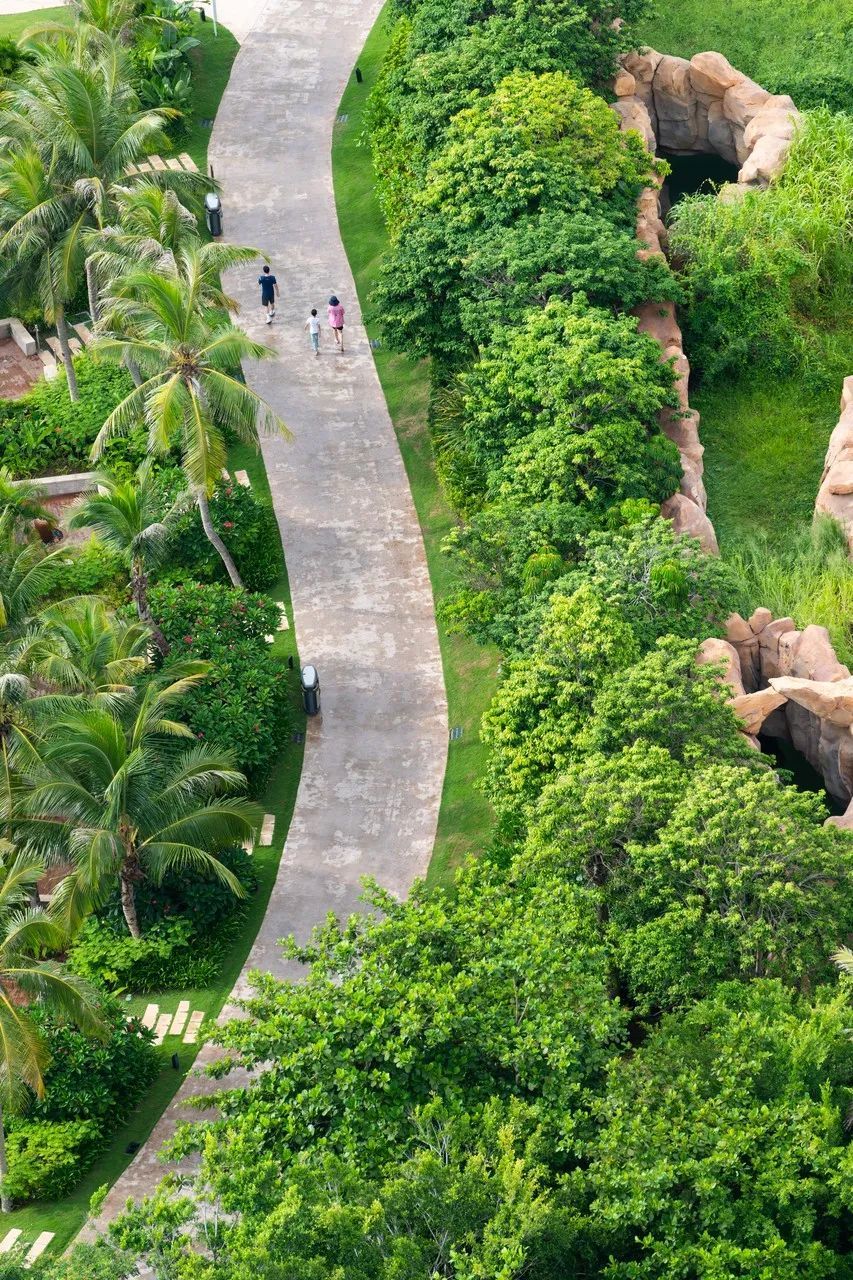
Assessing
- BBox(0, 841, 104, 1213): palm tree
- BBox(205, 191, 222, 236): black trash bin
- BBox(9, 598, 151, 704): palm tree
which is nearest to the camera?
BBox(0, 841, 104, 1213): palm tree

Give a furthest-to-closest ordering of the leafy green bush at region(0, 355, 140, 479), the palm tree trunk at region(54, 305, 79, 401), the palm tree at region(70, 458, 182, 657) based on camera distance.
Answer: the palm tree trunk at region(54, 305, 79, 401), the leafy green bush at region(0, 355, 140, 479), the palm tree at region(70, 458, 182, 657)

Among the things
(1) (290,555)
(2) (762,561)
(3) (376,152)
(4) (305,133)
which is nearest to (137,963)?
(1) (290,555)

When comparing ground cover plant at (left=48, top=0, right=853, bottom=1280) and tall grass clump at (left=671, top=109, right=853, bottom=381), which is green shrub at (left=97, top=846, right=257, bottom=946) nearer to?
ground cover plant at (left=48, top=0, right=853, bottom=1280)

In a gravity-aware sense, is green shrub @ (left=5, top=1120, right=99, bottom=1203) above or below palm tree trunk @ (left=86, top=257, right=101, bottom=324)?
below

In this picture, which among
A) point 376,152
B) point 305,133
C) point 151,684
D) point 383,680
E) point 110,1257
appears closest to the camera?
point 110,1257

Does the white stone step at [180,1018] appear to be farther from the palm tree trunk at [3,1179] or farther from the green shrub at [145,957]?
the palm tree trunk at [3,1179]

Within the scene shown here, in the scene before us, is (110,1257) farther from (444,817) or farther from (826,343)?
(826,343)

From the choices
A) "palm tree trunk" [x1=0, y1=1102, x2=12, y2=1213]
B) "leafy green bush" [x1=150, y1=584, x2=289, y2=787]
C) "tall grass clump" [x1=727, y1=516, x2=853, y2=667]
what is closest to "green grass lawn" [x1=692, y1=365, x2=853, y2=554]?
"tall grass clump" [x1=727, y1=516, x2=853, y2=667]

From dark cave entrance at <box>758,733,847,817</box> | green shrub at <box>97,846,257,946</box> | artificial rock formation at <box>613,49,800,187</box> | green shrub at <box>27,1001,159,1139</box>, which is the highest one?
artificial rock formation at <box>613,49,800,187</box>
